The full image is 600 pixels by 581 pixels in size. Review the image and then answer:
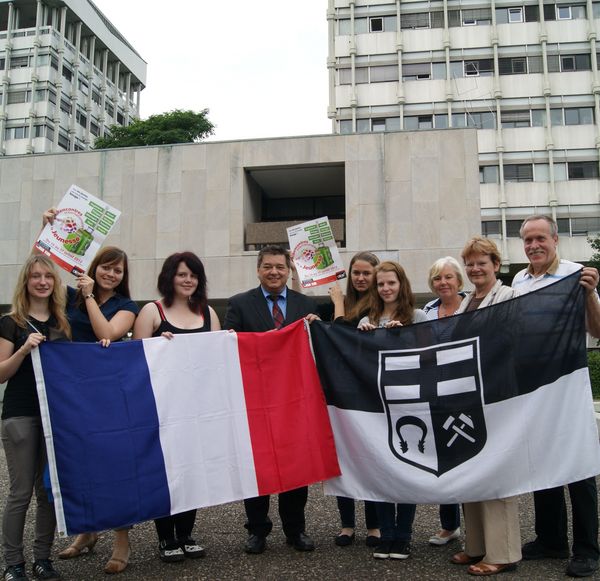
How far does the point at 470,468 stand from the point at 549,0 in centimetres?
4629

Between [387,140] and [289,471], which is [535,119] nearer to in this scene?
[387,140]

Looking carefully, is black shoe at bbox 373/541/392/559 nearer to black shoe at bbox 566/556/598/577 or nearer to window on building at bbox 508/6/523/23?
black shoe at bbox 566/556/598/577

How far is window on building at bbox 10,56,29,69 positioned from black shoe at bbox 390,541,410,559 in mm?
57495

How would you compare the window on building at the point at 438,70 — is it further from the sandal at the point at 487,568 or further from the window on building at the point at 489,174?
the sandal at the point at 487,568

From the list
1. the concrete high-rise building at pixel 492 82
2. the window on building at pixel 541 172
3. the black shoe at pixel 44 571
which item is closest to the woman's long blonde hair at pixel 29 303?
the black shoe at pixel 44 571

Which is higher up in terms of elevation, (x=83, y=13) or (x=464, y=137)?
(x=83, y=13)

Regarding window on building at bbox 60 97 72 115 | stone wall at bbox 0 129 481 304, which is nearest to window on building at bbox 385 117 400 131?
stone wall at bbox 0 129 481 304

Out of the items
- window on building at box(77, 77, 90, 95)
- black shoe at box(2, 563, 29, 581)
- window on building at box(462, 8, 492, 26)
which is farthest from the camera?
window on building at box(77, 77, 90, 95)

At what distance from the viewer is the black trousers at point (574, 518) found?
3957 millimetres

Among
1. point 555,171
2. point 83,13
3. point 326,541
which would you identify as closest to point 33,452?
point 326,541

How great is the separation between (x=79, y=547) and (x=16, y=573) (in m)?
0.72

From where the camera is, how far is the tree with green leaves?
3991 cm

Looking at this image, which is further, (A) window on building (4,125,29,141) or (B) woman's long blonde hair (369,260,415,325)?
(A) window on building (4,125,29,141)

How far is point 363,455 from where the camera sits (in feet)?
14.7
